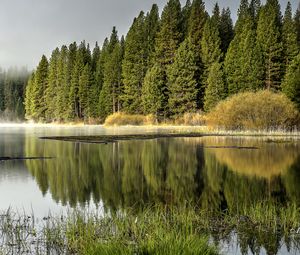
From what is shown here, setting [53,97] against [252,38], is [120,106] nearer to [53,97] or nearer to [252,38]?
[53,97]

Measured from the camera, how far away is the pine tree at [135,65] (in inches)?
2795

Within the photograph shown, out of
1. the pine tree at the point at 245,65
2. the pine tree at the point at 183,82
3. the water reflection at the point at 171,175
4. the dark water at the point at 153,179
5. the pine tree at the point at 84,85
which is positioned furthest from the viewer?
the pine tree at the point at 84,85

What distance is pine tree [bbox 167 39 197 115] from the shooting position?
6091 cm

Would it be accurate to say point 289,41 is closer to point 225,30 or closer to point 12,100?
point 225,30

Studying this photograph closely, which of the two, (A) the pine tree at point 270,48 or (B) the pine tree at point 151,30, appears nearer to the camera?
(A) the pine tree at point 270,48

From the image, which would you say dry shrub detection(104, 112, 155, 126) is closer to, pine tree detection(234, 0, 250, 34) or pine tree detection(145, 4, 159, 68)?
pine tree detection(145, 4, 159, 68)

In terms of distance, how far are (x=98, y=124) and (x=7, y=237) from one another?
7065 centimetres

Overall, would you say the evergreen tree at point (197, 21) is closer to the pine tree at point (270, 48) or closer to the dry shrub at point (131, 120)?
the pine tree at point (270, 48)

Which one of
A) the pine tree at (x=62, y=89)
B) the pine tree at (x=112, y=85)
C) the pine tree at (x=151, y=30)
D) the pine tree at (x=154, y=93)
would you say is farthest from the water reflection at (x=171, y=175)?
the pine tree at (x=62, y=89)

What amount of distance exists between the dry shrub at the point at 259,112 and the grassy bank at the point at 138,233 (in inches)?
1195

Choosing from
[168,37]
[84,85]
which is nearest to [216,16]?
A: [168,37]

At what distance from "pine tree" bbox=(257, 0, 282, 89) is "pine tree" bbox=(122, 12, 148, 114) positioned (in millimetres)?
22037

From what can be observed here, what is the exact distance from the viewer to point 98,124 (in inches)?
3103

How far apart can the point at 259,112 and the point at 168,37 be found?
3278 cm
